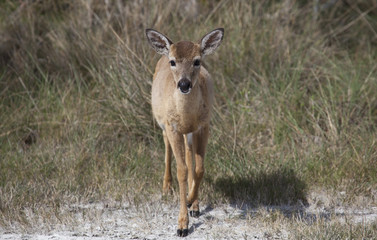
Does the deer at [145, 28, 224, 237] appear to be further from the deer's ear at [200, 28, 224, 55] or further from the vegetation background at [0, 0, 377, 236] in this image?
the vegetation background at [0, 0, 377, 236]

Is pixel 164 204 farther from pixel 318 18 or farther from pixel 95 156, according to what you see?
pixel 318 18

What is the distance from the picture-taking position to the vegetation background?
575cm

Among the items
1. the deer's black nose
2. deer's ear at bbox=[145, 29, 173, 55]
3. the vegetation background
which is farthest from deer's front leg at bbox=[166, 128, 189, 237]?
deer's ear at bbox=[145, 29, 173, 55]

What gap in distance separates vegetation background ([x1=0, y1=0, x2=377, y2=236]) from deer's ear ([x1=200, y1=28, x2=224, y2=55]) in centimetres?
137

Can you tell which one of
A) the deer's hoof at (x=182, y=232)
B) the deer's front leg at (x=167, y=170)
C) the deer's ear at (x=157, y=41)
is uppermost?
the deer's ear at (x=157, y=41)

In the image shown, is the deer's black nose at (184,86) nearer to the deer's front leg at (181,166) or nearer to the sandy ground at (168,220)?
the deer's front leg at (181,166)

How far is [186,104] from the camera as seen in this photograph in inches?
194

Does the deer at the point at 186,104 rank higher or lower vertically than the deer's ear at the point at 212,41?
lower

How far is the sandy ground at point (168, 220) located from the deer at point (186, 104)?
203 mm

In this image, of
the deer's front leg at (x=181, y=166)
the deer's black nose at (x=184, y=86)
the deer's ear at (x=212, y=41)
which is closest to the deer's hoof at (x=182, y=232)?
the deer's front leg at (x=181, y=166)

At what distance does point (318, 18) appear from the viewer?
9227 mm

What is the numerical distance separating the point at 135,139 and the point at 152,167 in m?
0.68

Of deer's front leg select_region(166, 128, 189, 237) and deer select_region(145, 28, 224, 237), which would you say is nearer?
deer select_region(145, 28, 224, 237)

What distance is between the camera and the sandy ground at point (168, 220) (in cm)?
486
